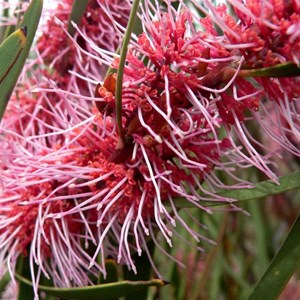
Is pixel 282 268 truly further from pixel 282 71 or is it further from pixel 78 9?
pixel 78 9

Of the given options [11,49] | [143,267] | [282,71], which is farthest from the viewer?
[143,267]

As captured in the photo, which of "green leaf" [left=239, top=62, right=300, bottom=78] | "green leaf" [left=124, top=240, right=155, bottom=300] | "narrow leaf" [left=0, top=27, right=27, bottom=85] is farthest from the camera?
"green leaf" [left=124, top=240, right=155, bottom=300]

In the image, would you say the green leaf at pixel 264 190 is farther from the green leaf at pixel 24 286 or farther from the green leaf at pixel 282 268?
the green leaf at pixel 24 286

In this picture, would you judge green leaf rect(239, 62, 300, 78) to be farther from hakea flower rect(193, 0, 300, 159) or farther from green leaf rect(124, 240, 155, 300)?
green leaf rect(124, 240, 155, 300)

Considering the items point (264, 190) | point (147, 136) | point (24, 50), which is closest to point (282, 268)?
point (264, 190)

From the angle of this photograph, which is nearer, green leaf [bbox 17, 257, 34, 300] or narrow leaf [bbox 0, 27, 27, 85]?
narrow leaf [bbox 0, 27, 27, 85]

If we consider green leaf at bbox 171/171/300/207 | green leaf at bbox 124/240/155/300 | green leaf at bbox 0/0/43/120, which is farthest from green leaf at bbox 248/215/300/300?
green leaf at bbox 0/0/43/120

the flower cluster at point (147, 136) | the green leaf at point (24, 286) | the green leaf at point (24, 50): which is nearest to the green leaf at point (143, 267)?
the flower cluster at point (147, 136)
